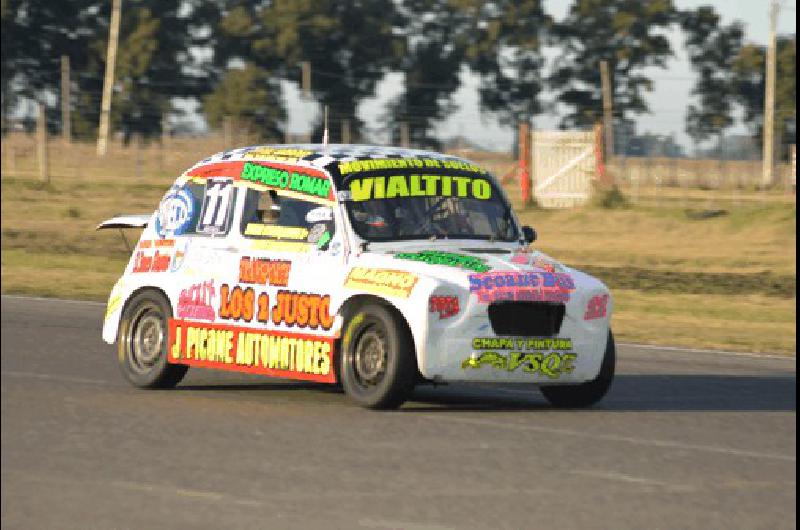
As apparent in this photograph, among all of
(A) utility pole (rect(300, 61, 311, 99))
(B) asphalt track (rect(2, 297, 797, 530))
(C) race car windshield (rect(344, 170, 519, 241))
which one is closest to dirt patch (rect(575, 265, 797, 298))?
(B) asphalt track (rect(2, 297, 797, 530))

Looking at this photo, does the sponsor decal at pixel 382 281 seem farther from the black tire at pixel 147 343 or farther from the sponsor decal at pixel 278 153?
the black tire at pixel 147 343

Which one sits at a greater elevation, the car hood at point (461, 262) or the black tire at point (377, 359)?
the car hood at point (461, 262)

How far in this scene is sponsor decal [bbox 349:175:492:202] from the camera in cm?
1327

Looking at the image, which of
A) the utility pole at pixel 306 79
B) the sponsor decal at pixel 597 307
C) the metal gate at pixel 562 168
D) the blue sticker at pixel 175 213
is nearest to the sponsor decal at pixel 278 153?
the blue sticker at pixel 175 213

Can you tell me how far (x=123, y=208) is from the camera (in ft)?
128

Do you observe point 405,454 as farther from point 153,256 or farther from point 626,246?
point 626,246

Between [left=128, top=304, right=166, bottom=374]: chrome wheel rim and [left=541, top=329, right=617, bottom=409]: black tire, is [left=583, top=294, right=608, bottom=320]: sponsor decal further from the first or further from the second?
[left=128, top=304, right=166, bottom=374]: chrome wheel rim

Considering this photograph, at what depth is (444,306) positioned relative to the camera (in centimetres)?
1210

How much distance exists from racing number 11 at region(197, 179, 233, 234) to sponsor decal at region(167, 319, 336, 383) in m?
0.74

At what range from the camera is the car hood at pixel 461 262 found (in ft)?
40.3

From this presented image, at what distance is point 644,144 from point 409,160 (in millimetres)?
26961

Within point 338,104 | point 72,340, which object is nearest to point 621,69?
point 338,104

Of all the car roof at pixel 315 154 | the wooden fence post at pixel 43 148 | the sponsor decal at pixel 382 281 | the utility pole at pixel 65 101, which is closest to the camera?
the sponsor decal at pixel 382 281

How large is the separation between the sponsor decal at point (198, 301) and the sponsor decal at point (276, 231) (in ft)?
1.58
